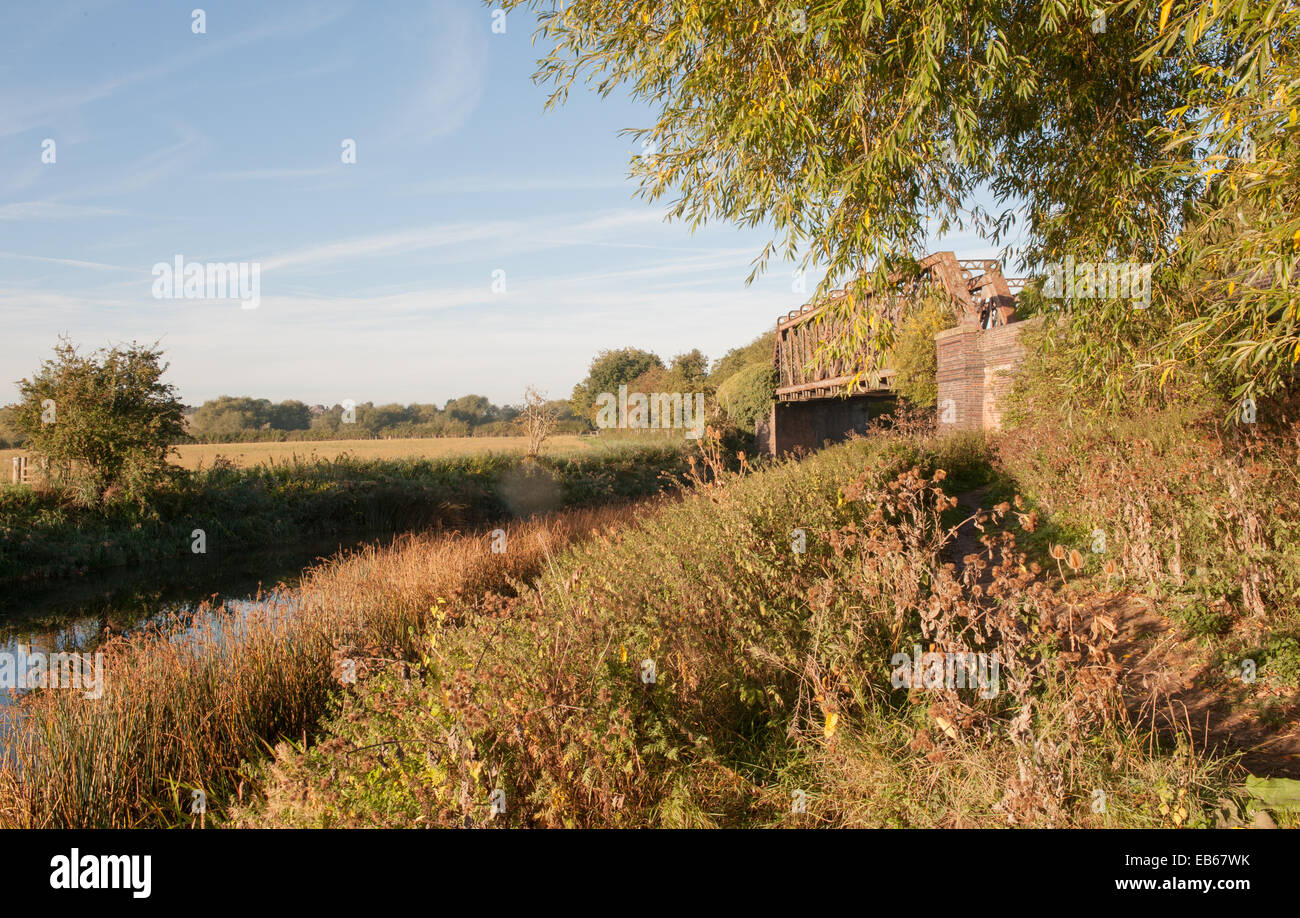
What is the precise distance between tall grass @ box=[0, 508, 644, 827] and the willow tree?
3.48m

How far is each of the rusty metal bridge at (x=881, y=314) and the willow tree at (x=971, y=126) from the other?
11.4 inches

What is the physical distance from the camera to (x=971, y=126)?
4.66 m

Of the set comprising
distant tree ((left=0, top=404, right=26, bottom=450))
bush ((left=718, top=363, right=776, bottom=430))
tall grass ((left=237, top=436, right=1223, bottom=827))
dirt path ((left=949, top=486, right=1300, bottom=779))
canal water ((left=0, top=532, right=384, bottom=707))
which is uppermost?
bush ((left=718, top=363, right=776, bottom=430))

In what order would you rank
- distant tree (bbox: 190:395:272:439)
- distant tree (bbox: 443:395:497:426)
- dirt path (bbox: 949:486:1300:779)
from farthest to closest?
1. distant tree (bbox: 443:395:497:426)
2. distant tree (bbox: 190:395:272:439)
3. dirt path (bbox: 949:486:1300:779)

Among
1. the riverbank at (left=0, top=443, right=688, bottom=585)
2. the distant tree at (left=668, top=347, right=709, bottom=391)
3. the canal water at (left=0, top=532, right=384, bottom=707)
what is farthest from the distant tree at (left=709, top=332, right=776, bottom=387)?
the canal water at (left=0, top=532, right=384, bottom=707)

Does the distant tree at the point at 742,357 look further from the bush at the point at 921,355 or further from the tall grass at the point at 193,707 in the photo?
the tall grass at the point at 193,707

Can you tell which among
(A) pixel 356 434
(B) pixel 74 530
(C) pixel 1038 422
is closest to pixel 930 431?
(C) pixel 1038 422

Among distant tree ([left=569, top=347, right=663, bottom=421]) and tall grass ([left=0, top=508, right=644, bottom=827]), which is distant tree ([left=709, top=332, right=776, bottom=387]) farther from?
tall grass ([left=0, top=508, right=644, bottom=827])

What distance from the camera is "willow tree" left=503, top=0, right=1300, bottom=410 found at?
466cm

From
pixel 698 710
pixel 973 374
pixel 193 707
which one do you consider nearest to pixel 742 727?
pixel 698 710

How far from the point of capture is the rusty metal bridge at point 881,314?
5.84m

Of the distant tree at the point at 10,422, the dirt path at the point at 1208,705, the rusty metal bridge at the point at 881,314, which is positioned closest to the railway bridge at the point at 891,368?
the rusty metal bridge at the point at 881,314

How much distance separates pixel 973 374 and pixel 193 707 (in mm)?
16447
